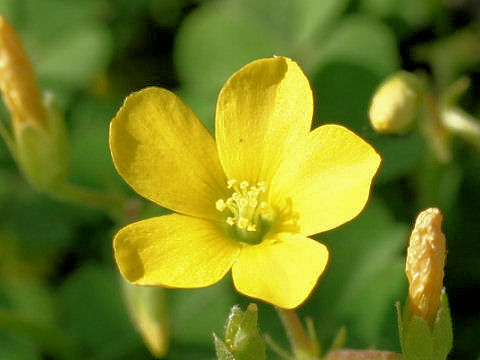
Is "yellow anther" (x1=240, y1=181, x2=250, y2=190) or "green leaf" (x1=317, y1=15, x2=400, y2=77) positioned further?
"green leaf" (x1=317, y1=15, x2=400, y2=77)

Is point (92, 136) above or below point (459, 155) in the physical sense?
above

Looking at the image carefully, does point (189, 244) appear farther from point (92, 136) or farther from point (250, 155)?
point (92, 136)

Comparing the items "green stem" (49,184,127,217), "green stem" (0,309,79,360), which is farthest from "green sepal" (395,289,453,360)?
"green stem" (0,309,79,360)

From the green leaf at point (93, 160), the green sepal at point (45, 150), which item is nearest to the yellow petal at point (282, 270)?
the green sepal at point (45, 150)

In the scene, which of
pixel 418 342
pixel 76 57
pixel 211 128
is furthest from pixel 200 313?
pixel 76 57

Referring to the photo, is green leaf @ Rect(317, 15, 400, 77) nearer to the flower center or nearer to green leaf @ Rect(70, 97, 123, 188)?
green leaf @ Rect(70, 97, 123, 188)

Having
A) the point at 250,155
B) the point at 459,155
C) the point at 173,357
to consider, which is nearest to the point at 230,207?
the point at 250,155
